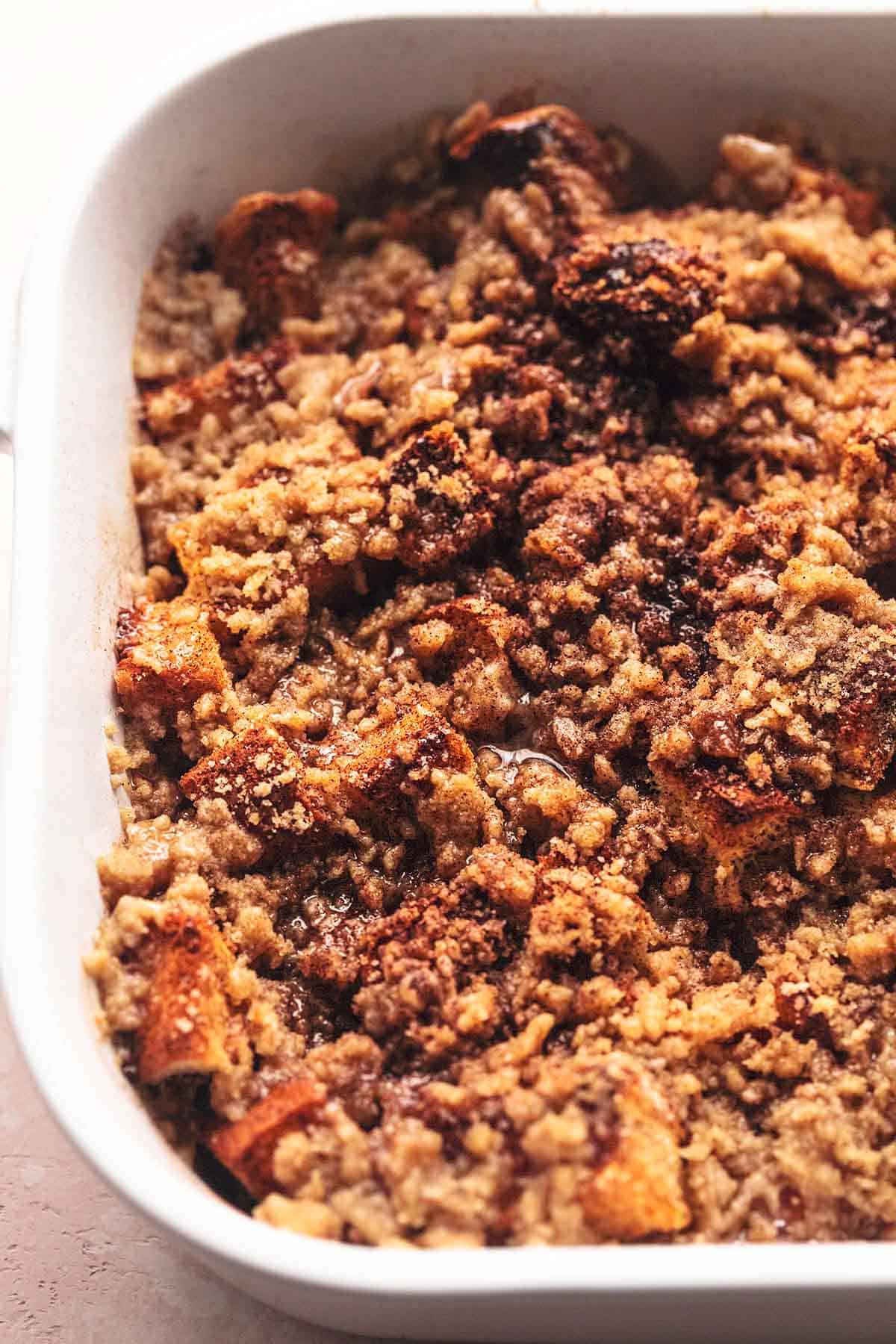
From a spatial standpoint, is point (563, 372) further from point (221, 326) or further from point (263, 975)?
point (263, 975)

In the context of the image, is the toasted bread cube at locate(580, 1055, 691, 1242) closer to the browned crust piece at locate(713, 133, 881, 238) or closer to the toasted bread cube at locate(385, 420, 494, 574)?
the toasted bread cube at locate(385, 420, 494, 574)

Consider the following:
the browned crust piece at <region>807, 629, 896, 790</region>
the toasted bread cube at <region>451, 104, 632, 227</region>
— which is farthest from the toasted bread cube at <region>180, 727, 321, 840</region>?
the toasted bread cube at <region>451, 104, 632, 227</region>

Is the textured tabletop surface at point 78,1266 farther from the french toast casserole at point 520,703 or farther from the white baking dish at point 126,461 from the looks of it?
the french toast casserole at point 520,703

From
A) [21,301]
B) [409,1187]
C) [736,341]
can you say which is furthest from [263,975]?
[736,341]

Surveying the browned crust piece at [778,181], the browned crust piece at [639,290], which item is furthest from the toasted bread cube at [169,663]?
the browned crust piece at [778,181]

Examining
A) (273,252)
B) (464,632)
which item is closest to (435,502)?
(464,632)

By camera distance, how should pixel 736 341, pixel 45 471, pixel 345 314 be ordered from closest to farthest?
pixel 45 471
pixel 736 341
pixel 345 314
